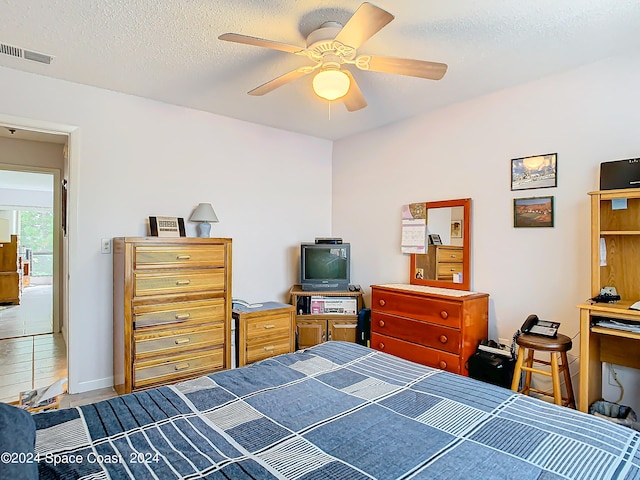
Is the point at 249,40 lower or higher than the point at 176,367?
higher

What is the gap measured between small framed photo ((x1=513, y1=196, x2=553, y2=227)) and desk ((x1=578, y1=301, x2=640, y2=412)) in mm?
727

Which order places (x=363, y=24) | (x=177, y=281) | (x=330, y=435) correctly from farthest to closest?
1. (x=177, y=281)
2. (x=363, y=24)
3. (x=330, y=435)

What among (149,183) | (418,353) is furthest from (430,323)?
(149,183)

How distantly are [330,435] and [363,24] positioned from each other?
1.65 metres

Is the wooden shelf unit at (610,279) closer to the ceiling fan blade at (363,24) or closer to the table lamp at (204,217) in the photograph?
the ceiling fan blade at (363,24)

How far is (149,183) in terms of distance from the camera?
3.25 m

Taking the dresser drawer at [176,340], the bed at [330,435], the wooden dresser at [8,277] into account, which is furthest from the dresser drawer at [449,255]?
the wooden dresser at [8,277]

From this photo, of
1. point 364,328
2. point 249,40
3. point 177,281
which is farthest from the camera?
point 364,328

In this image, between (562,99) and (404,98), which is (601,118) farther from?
(404,98)

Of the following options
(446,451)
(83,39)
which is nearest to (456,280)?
(446,451)

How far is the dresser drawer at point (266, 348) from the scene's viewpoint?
10.8ft

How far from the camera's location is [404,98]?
311 cm

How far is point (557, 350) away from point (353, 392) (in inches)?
60.0

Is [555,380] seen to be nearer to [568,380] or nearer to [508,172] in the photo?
[568,380]
